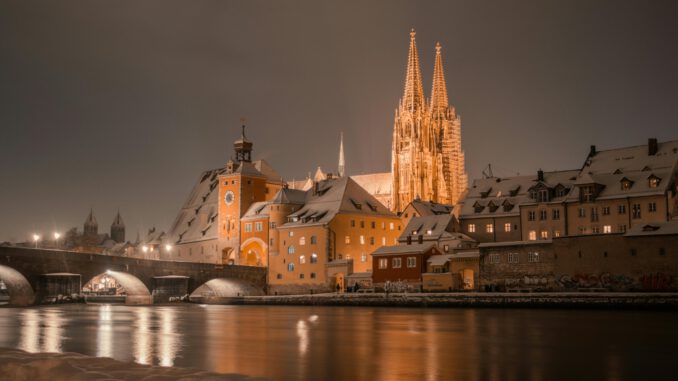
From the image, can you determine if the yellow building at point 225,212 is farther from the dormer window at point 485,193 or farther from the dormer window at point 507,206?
the dormer window at point 507,206

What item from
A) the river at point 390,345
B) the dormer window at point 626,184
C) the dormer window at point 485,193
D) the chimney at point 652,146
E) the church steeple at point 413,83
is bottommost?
the river at point 390,345

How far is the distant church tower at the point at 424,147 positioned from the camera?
14138 cm

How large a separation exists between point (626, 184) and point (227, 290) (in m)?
50.0

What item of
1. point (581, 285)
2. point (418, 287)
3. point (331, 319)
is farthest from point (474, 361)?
point (418, 287)

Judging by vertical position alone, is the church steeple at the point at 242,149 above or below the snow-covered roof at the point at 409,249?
above

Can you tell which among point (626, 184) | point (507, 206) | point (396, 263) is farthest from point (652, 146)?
point (396, 263)

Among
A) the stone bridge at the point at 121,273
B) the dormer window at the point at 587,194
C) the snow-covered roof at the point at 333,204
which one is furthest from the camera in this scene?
the snow-covered roof at the point at 333,204

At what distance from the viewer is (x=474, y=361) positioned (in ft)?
89.9

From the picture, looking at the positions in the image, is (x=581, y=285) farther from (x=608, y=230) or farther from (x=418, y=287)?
(x=418, y=287)

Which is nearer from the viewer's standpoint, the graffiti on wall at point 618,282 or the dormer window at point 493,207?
the graffiti on wall at point 618,282

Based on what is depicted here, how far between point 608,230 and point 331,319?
111ft

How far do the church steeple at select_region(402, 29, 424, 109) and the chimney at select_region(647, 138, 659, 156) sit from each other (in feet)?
241

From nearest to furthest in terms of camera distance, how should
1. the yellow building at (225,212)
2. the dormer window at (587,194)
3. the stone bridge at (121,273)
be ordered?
the stone bridge at (121,273)
the dormer window at (587,194)
the yellow building at (225,212)

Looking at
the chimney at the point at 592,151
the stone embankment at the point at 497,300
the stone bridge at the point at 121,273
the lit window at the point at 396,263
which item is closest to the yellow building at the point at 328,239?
the stone bridge at the point at 121,273
